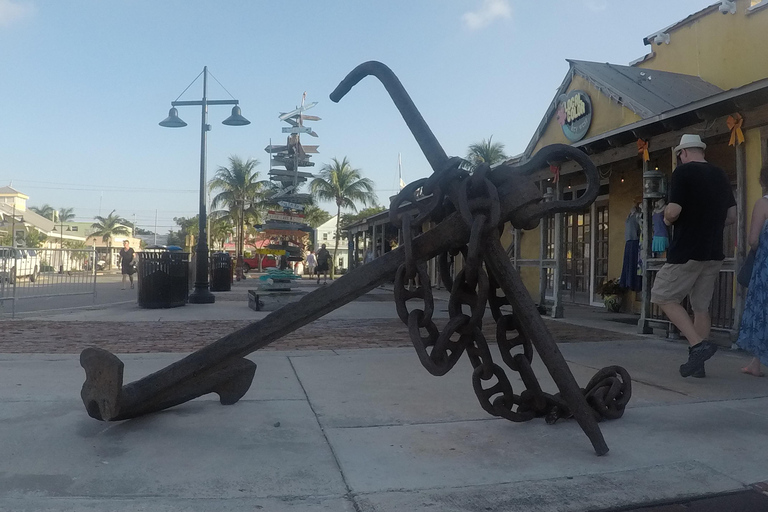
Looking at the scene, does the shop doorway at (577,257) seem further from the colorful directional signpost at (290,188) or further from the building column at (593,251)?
the colorful directional signpost at (290,188)

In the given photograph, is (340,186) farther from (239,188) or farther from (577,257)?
(577,257)

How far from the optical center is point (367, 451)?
9.48 ft

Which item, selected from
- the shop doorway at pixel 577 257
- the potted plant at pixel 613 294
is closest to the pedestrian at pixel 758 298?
the potted plant at pixel 613 294

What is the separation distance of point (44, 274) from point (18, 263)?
3.30ft

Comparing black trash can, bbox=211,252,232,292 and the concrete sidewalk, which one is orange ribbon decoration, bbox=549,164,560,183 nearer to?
the concrete sidewalk

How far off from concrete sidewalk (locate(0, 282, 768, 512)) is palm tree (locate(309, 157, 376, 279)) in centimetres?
3684

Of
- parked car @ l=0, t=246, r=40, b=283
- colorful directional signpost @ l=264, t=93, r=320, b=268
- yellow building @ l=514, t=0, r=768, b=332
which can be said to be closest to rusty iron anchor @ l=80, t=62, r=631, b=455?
yellow building @ l=514, t=0, r=768, b=332

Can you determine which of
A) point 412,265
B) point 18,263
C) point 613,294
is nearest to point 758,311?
point 412,265

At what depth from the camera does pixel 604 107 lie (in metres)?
10.3

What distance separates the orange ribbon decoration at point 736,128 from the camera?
244 inches

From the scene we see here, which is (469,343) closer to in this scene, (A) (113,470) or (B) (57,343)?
(A) (113,470)

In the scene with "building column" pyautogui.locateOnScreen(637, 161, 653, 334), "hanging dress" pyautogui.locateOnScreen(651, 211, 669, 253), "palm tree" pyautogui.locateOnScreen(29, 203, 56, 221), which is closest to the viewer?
"hanging dress" pyautogui.locateOnScreen(651, 211, 669, 253)

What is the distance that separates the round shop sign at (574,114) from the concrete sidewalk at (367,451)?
707 cm

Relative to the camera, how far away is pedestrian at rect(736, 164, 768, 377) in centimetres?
402
